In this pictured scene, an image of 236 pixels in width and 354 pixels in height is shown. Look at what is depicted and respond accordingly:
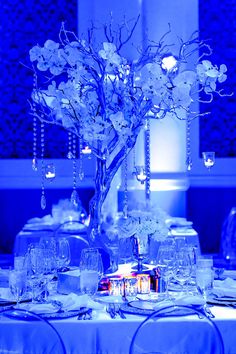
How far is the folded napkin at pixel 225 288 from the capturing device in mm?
2222

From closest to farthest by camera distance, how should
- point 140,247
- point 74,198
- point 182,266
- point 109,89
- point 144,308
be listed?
point 144,308, point 182,266, point 109,89, point 140,247, point 74,198

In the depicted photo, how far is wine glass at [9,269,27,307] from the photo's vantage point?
2033 mm

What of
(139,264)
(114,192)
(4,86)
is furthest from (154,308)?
(4,86)

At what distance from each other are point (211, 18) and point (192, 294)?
12.7 ft

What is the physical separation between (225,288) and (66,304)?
2.25 ft

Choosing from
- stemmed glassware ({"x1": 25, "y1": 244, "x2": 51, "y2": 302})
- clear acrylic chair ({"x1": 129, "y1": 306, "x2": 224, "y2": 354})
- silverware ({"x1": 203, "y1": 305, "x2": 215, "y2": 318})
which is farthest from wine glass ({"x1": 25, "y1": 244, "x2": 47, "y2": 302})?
silverware ({"x1": 203, "y1": 305, "x2": 215, "y2": 318})

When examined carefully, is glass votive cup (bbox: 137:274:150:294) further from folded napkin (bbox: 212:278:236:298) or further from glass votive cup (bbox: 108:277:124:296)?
folded napkin (bbox: 212:278:236:298)

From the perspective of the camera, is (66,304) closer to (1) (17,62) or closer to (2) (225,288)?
(2) (225,288)

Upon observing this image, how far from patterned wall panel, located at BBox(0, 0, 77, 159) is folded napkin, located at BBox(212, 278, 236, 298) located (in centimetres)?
343

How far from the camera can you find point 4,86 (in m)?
5.46

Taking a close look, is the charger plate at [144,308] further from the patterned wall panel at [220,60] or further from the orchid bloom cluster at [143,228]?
the patterned wall panel at [220,60]

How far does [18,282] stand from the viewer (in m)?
2.04

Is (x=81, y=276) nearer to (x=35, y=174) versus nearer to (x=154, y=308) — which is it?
(x=154, y=308)

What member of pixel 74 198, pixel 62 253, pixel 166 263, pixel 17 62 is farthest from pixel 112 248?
pixel 17 62
